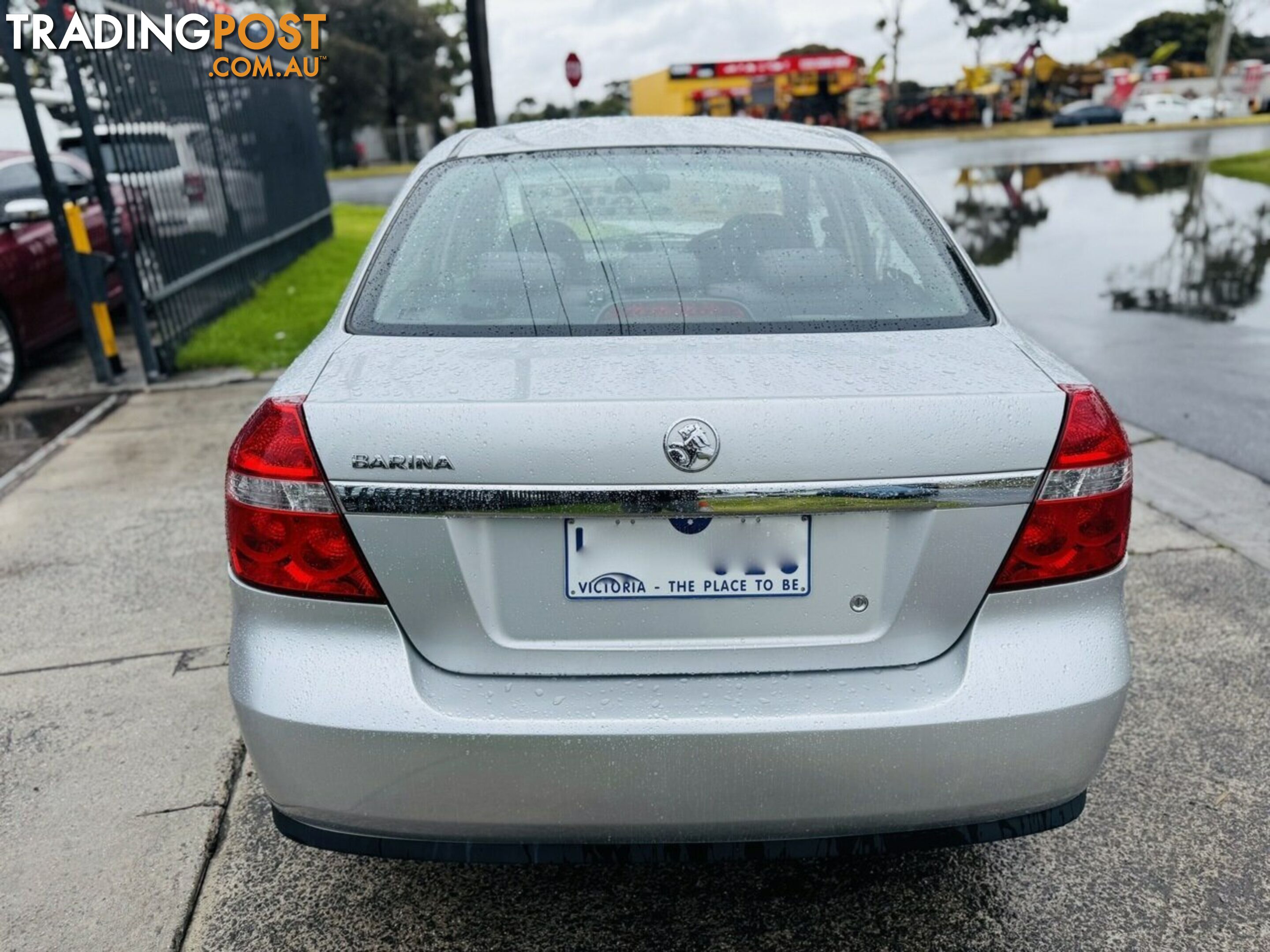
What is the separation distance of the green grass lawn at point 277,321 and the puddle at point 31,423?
33.6 inches

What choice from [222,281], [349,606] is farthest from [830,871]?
[222,281]

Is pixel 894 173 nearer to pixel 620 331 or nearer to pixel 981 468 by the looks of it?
pixel 620 331

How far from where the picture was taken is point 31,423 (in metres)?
6.41

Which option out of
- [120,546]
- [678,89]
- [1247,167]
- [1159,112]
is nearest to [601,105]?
[678,89]

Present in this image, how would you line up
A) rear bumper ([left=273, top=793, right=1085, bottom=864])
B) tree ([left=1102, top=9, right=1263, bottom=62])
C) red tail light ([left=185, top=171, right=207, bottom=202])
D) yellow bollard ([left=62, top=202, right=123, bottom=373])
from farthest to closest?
tree ([left=1102, top=9, right=1263, bottom=62]) → red tail light ([left=185, top=171, right=207, bottom=202]) → yellow bollard ([left=62, top=202, right=123, bottom=373]) → rear bumper ([left=273, top=793, right=1085, bottom=864])

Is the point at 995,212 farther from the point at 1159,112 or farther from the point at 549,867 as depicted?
the point at 1159,112

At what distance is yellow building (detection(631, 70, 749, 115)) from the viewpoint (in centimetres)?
5159

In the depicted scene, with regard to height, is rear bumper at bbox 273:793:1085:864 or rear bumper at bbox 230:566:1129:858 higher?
rear bumper at bbox 230:566:1129:858

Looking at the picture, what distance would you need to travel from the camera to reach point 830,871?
240 cm

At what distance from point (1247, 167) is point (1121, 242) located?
451 inches

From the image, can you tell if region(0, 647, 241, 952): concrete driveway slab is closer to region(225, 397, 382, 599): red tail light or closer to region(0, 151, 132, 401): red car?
region(225, 397, 382, 599): red tail light

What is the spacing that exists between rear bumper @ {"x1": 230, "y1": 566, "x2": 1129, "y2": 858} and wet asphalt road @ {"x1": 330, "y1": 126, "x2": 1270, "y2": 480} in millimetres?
2830

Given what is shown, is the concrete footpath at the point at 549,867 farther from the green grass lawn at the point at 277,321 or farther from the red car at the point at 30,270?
the red car at the point at 30,270

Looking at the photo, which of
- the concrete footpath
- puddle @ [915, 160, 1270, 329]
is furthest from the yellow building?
the concrete footpath
